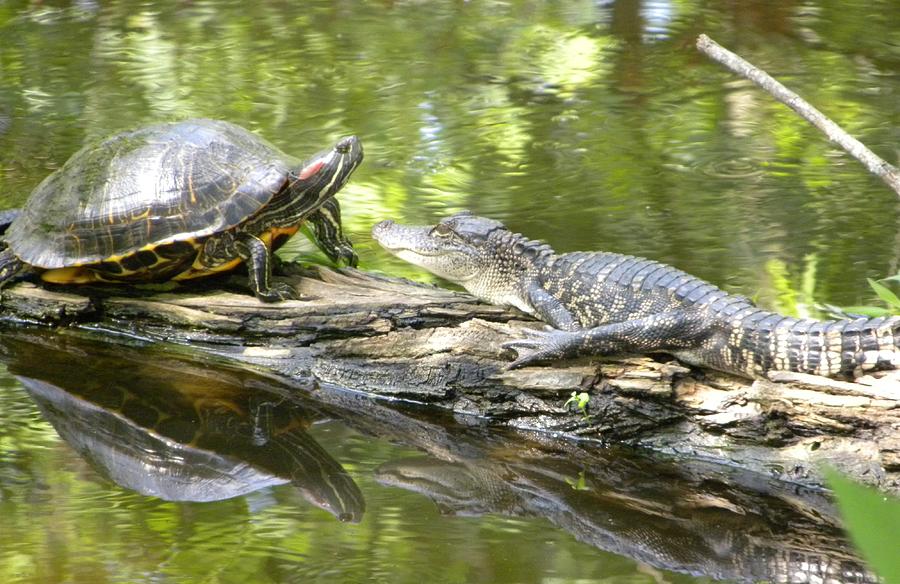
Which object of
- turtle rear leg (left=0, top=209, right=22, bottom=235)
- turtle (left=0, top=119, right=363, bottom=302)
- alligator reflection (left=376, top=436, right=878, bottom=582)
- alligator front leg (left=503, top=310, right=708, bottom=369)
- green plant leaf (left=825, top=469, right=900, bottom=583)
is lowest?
alligator reflection (left=376, top=436, right=878, bottom=582)

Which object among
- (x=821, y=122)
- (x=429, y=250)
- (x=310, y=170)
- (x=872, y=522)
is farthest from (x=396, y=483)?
(x=872, y=522)

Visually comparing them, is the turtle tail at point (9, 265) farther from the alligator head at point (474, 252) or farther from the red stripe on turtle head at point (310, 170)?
the alligator head at point (474, 252)

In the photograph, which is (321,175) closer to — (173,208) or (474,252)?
(173,208)

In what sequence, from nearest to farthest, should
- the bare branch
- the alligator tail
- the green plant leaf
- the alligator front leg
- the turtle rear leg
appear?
the green plant leaf
the bare branch
the alligator tail
the alligator front leg
the turtle rear leg

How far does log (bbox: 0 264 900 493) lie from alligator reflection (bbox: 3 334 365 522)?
7.2 inches

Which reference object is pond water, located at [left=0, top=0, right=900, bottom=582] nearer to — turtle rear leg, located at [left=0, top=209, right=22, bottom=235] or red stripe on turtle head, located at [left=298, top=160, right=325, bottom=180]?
turtle rear leg, located at [left=0, top=209, right=22, bottom=235]

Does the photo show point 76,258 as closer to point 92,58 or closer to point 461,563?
point 461,563

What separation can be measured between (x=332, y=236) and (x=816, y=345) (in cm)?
254

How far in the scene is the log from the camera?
3.69 m

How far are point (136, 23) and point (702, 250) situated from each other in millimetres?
7194

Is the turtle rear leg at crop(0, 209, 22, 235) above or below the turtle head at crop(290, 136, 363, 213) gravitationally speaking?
below

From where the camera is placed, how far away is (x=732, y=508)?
144 inches

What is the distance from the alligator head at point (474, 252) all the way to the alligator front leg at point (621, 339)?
1.46 ft

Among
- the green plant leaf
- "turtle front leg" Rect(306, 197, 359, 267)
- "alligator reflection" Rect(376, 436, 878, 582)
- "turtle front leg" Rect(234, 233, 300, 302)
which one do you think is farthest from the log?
the green plant leaf
